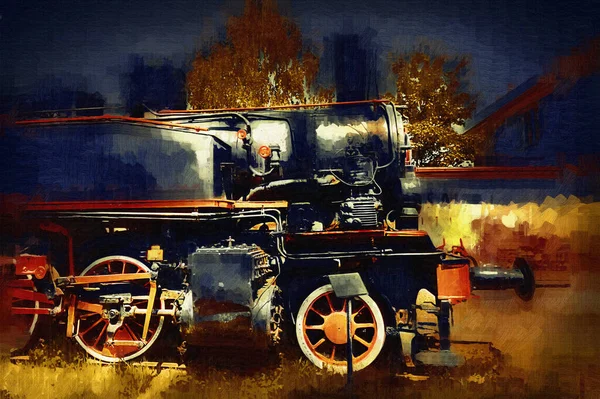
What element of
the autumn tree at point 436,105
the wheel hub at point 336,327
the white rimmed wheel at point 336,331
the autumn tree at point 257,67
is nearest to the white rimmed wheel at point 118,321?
the white rimmed wheel at point 336,331

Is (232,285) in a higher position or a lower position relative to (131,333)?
higher

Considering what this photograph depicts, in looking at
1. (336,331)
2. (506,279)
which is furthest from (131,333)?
(506,279)

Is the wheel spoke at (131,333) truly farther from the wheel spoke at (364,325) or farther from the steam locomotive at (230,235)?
the wheel spoke at (364,325)

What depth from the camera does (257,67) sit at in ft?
12.4

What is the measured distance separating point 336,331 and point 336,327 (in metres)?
0.03

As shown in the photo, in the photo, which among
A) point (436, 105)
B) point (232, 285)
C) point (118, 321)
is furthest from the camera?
point (436, 105)

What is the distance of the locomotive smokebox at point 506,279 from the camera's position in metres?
3.05

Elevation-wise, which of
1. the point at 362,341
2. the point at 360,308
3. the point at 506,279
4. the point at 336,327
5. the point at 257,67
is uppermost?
the point at 257,67

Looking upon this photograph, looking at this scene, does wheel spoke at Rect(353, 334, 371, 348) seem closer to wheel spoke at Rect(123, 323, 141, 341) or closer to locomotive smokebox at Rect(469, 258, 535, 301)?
locomotive smokebox at Rect(469, 258, 535, 301)

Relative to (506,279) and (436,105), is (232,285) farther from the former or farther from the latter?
(436,105)

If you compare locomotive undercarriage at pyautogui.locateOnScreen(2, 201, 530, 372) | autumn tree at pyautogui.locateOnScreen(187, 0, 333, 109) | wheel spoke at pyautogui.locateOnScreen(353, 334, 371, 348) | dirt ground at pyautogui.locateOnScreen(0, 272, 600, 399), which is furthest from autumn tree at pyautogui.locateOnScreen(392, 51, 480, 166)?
wheel spoke at pyautogui.locateOnScreen(353, 334, 371, 348)

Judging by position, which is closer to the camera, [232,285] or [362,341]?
[232,285]

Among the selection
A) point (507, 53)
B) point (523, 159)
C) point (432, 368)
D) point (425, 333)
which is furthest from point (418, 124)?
point (432, 368)

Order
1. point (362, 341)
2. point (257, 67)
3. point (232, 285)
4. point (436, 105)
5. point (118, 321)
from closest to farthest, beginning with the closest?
point (232, 285), point (362, 341), point (118, 321), point (257, 67), point (436, 105)
